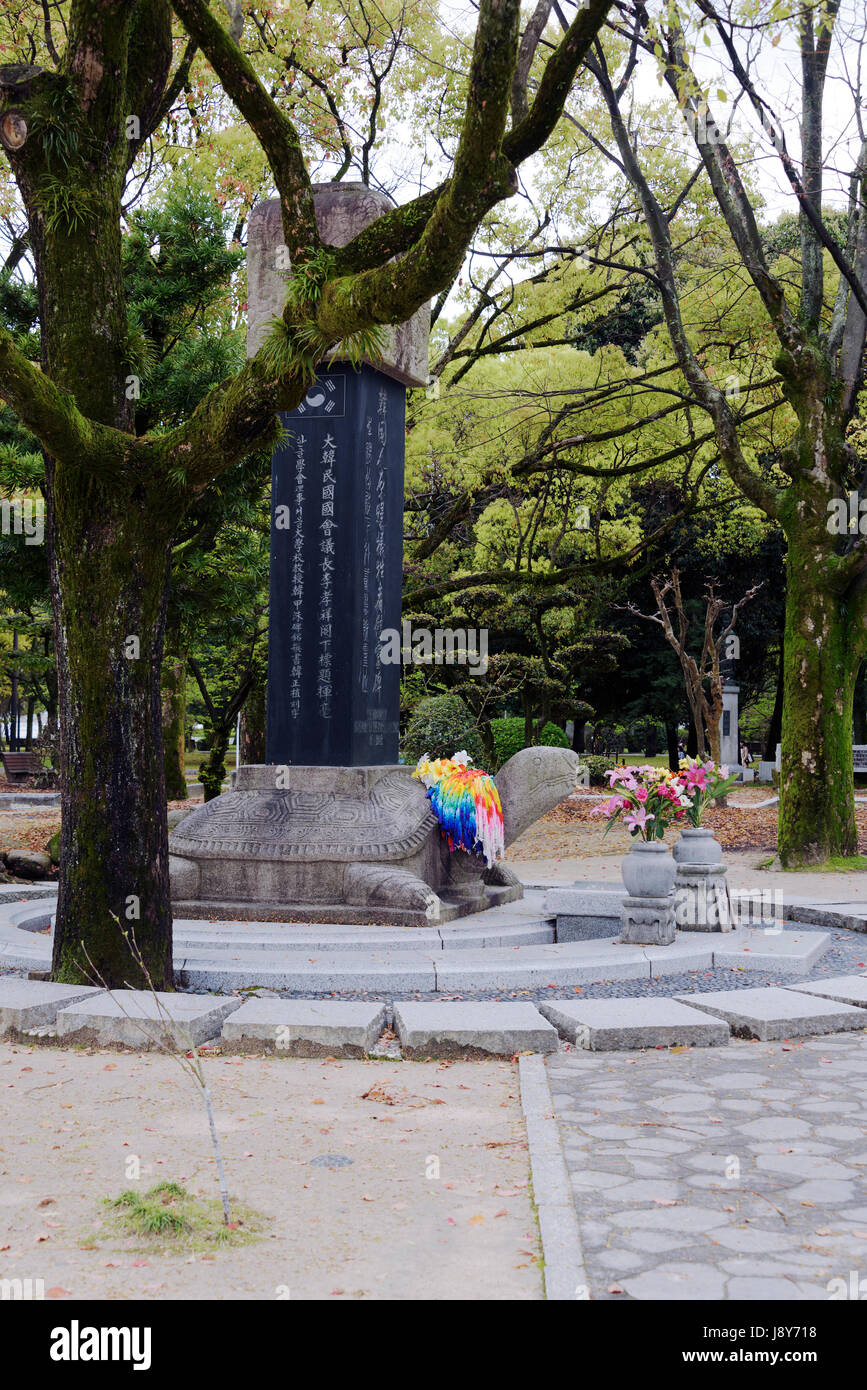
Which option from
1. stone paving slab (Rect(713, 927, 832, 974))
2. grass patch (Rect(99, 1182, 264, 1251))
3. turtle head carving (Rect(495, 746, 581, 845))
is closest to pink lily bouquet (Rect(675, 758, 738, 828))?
stone paving slab (Rect(713, 927, 832, 974))

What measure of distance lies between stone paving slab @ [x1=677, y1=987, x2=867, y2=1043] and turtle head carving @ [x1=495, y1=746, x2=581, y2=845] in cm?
316

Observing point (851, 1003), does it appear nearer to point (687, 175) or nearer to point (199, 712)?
point (687, 175)

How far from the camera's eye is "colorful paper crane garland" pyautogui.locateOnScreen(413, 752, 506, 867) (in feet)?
29.6

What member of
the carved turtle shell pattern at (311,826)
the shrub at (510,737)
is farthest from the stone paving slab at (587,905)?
the shrub at (510,737)

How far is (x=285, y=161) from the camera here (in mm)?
6355

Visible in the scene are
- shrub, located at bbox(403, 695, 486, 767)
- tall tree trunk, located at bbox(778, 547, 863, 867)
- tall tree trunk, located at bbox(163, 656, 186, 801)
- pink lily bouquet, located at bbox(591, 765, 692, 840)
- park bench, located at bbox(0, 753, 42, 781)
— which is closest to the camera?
pink lily bouquet, located at bbox(591, 765, 692, 840)

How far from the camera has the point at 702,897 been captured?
8.39 m

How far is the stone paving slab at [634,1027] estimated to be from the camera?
226 inches

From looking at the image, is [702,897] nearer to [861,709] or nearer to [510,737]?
[510,737]

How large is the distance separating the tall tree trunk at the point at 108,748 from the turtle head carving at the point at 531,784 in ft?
12.1

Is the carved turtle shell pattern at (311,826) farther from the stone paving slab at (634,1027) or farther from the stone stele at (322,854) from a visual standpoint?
the stone paving slab at (634,1027)

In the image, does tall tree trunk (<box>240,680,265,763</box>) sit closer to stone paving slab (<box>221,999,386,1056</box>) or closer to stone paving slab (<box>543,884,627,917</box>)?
stone paving slab (<box>543,884,627,917</box>)

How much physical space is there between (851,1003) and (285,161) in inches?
221

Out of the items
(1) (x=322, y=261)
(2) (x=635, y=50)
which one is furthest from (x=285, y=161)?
(2) (x=635, y=50)
